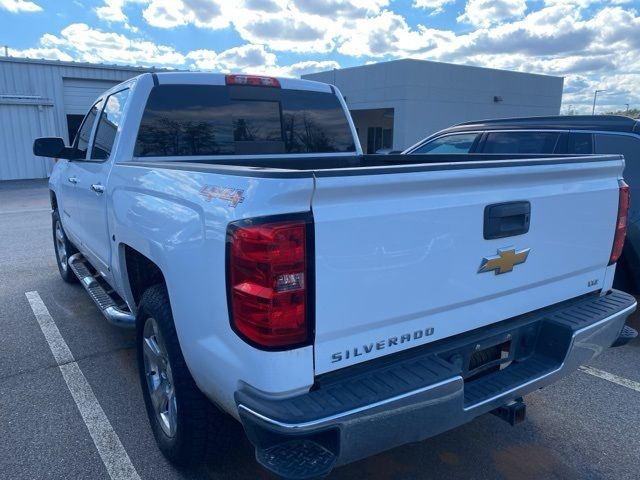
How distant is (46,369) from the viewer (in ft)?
12.8

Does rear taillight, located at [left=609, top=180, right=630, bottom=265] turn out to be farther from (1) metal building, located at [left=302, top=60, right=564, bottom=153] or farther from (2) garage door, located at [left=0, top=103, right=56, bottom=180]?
(1) metal building, located at [left=302, top=60, right=564, bottom=153]

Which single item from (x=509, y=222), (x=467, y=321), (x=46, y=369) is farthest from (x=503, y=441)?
(x=46, y=369)

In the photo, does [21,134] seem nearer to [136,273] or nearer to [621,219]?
[136,273]

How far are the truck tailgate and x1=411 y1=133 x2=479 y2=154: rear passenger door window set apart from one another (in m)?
3.41

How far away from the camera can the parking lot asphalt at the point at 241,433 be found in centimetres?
275

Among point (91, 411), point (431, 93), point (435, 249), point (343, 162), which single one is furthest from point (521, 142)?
point (431, 93)

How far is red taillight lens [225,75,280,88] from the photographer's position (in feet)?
12.9

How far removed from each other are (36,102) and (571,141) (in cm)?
1994

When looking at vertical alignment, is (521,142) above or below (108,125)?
below

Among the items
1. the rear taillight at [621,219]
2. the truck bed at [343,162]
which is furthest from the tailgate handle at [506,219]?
the rear taillight at [621,219]

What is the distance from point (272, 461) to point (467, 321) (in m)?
1.11

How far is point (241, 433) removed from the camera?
2.71 meters

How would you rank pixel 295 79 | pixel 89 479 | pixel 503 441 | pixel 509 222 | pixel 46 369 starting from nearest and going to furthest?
pixel 509 222, pixel 89 479, pixel 503 441, pixel 46 369, pixel 295 79

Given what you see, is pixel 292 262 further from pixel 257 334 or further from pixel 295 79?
pixel 295 79
